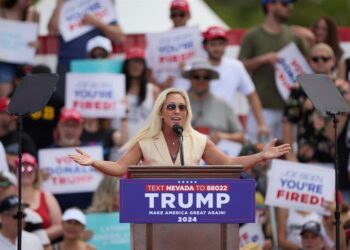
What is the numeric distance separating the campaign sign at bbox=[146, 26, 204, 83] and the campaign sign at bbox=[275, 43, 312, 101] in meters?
0.95

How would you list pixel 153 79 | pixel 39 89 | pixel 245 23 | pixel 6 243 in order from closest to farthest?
pixel 39 89 → pixel 6 243 → pixel 153 79 → pixel 245 23

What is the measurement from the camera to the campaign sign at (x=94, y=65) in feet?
53.7

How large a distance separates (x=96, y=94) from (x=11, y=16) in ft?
5.41

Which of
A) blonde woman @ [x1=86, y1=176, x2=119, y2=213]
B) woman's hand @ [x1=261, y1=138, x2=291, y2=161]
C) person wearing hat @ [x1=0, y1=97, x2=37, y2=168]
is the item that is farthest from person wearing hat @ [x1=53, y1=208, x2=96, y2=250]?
woman's hand @ [x1=261, y1=138, x2=291, y2=161]

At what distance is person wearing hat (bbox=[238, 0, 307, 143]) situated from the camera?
55.1 feet

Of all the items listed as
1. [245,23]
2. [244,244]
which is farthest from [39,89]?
[245,23]

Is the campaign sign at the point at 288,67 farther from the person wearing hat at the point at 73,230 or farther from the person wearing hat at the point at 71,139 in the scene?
the person wearing hat at the point at 73,230

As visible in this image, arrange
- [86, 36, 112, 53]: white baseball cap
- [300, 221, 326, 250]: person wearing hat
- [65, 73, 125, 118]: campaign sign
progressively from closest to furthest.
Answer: [300, 221, 326, 250]: person wearing hat → [65, 73, 125, 118]: campaign sign → [86, 36, 112, 53]: white baseball cap

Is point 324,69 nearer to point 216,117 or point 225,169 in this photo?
point 216,117

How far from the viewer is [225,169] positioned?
1052 centimetres

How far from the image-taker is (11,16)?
670 inches

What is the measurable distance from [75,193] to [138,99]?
1502 millimetres

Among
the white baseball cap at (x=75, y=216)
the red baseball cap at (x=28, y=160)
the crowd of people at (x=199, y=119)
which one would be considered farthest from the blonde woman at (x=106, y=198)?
the red baseball cap at (x=28, y=160)

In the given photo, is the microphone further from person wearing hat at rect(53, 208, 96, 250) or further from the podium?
person wearing hat at rect(53, 208, 96, 250)
